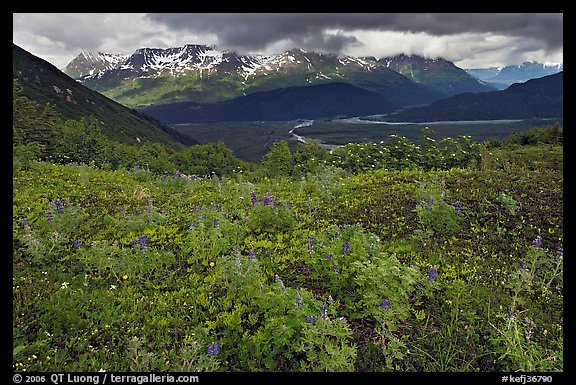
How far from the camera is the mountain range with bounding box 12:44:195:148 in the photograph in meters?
130

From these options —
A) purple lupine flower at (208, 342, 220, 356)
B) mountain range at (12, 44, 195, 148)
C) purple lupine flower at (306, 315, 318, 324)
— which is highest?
mountain range at (12, 44, 195, 148)

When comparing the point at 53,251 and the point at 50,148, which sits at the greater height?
the point at 50,148

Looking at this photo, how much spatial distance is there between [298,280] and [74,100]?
560 ft

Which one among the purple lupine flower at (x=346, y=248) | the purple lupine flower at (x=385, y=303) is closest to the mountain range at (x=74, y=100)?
the purple lupine flower at (x=346, y=248)

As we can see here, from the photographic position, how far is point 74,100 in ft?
475

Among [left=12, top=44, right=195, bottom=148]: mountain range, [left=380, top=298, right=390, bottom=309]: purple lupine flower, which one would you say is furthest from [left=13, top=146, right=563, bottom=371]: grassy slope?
[left=12, top=44, right=195, bottom=148]: mountain range

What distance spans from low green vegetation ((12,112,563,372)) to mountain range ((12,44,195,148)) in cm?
13038

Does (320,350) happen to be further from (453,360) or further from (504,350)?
(504,350)

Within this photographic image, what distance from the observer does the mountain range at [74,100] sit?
130375 mm

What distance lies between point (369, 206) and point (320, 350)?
200 inches

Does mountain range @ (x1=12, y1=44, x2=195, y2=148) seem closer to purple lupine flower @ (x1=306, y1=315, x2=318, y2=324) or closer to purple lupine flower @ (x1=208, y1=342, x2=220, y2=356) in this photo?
purple lupine flower @ (x1=208, y1=342, x2=220, y2=356)

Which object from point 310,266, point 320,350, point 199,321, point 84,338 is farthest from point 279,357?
point 84,338

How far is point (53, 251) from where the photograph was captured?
659 centimetres

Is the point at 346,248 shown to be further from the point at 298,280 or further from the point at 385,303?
the point at 385,303
